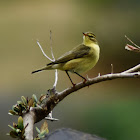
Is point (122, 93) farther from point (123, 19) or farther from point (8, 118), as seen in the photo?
point (8, 118)

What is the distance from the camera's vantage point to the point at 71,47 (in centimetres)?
924

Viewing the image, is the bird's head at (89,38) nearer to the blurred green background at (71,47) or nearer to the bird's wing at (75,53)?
the bird's wing at (75,53)

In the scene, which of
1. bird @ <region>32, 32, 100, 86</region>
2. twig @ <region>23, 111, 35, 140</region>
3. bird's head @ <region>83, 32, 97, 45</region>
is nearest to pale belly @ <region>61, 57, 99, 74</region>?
bird @ <region>32, 32, 100, 86</region>

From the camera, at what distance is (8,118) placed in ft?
20.1

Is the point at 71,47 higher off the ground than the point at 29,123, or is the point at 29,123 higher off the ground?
the point at 71,47

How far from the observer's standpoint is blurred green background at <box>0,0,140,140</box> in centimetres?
652

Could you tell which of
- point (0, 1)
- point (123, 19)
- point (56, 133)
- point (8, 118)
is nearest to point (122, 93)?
point (123, 19)

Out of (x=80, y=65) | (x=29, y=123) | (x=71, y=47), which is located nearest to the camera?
(x=29, y=123)

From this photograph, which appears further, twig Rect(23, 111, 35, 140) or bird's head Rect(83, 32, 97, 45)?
bird's head Rect(83, 32, 97, 45)

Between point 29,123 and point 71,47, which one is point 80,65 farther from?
point 71,47

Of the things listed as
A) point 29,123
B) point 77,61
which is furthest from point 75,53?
point 29,123

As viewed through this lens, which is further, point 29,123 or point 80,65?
point 80,65

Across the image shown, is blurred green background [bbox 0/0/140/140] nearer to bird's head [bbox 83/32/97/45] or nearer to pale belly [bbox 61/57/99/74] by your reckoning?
bird's head [bbox 83/32/97/45]

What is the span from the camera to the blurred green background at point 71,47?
6.52 m
